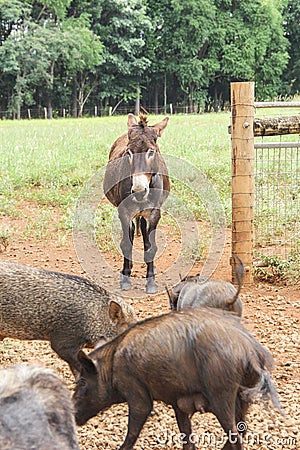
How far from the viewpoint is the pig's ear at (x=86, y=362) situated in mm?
3264

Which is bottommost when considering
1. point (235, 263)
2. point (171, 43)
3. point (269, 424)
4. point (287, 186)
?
point (269, 424)

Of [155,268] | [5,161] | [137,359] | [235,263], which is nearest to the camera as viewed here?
[137,359]

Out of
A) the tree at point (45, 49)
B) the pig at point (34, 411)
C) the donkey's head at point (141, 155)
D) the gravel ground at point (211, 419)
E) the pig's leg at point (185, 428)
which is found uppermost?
the tree at point (45, 49)

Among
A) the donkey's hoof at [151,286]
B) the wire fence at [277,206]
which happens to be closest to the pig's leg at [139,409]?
the donkey's hoof at [151,286]

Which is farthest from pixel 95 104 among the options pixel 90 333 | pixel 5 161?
pixel 90 333

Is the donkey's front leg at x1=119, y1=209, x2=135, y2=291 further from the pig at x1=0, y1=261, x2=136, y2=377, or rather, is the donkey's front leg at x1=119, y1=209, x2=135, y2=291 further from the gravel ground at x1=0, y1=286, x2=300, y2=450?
the pig at x1=0, y1=261, x2=136, y2=377

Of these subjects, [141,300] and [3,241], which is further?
[3,241]

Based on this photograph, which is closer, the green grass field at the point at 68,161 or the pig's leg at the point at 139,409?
the pig's leg at the point at 139,409

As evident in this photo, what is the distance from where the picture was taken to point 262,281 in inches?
271

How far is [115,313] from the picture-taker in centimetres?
410

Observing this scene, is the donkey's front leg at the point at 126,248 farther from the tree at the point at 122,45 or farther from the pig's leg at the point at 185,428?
the tree at the point at 122,45

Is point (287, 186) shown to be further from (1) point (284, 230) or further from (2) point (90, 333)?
(2) point (90, 333)

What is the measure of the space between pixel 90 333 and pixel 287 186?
351cm

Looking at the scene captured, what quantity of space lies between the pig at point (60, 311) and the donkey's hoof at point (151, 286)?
238 centimetres
